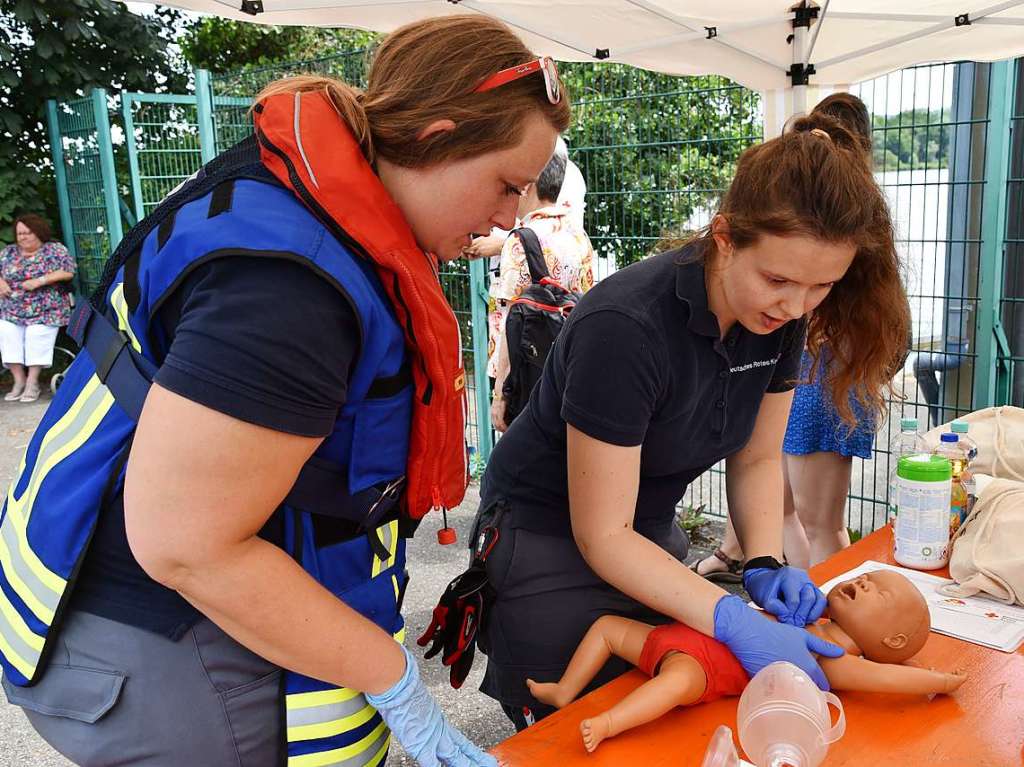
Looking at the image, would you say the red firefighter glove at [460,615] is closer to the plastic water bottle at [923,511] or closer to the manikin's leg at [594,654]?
the manikin's leg at [594,654]

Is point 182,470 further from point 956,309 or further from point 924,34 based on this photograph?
point 956,309

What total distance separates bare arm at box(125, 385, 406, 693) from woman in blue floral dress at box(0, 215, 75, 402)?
9.01 meters

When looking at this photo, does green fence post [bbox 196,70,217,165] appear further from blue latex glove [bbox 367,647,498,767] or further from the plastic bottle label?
blue latex glove [bbox 367,647,498,767]

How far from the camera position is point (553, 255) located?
3896mm

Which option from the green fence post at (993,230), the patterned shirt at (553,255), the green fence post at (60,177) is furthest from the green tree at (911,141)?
the green fence post at (60,177)

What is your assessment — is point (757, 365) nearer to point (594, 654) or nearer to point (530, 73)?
point (594, 654)

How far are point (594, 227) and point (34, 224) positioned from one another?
6756 mm

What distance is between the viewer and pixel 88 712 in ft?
3.80

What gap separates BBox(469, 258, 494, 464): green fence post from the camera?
216 inches

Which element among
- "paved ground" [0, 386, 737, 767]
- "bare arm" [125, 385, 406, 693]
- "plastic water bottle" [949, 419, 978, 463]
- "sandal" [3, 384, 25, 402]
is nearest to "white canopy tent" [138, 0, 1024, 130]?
"plastic water bottle" [949, 419, 978, 463]

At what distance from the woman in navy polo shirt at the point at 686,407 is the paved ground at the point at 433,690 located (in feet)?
4.60

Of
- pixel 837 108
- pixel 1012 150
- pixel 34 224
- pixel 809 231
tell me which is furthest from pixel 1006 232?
pixel 34 224

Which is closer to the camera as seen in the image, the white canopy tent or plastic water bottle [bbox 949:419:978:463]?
plastic water bottle [bbox 949:419:978:463]

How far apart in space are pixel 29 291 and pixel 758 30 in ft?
26.2
